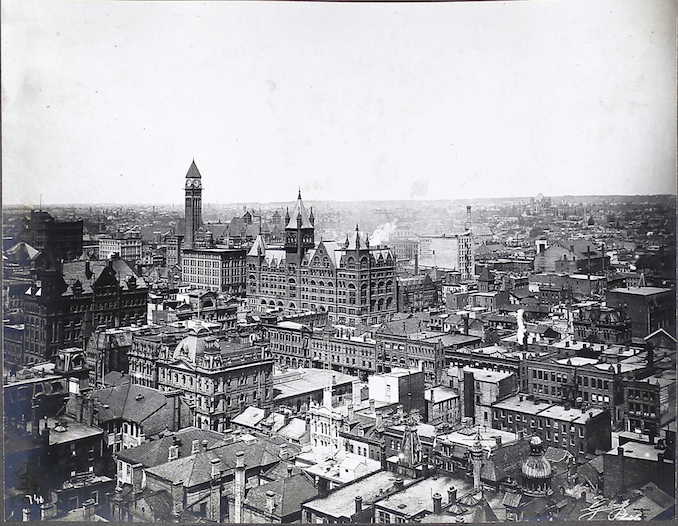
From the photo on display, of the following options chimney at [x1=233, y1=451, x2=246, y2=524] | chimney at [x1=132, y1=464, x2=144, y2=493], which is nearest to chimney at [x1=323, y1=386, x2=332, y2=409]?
chimney at [x1=233, y1=451, x2=246, y2=524]

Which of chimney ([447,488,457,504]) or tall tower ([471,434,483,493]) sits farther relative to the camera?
tall tower ([471,434,483,493])

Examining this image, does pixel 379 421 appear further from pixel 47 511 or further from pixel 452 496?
Answer: pixel 47 511

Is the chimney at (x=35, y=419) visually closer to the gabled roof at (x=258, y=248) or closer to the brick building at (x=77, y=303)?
the brick building at (x=77, y=303)

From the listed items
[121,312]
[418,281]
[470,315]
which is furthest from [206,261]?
[470,315]

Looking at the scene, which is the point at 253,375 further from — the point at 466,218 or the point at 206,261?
the point at 466,218

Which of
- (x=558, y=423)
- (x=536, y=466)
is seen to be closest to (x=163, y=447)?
(x=536, y=466)

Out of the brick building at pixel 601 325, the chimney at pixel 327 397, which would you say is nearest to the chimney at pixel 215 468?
the chimney at pixel 327 397

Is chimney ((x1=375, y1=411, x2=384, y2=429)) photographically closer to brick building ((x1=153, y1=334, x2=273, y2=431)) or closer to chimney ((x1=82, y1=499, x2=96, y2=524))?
brick building ((x1=153, y1=334, x2=273, y2=431))
